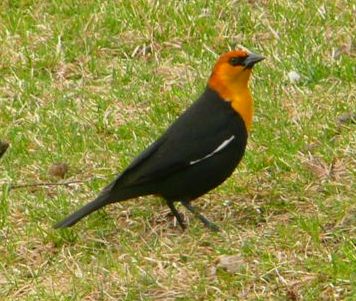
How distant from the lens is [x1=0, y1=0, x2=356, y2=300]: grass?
251 inches

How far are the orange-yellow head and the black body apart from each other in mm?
86

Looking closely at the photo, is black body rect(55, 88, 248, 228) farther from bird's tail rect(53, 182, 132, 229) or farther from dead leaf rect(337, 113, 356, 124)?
dead leaf rect(337, 113, 356, 124)

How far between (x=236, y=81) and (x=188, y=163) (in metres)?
0.58

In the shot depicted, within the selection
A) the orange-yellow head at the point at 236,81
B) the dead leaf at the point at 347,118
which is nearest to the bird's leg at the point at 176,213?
the orange-yellow head at the point at 236,81

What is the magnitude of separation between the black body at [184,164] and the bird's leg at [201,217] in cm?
1

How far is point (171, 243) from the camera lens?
22.2 ft

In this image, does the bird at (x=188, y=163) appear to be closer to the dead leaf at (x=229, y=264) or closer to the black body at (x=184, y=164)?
the black body at (x=184, y=164)

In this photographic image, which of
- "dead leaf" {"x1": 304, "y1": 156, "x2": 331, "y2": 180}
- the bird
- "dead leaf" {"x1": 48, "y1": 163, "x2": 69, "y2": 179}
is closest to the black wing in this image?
the bird

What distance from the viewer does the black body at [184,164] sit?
22.7ft

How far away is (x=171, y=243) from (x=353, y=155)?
121 centimetres

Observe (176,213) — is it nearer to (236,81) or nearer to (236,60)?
(236,81)

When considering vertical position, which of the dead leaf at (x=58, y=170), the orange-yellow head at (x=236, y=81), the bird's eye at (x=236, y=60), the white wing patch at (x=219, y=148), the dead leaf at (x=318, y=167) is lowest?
the dead leaf at (x=58, y=170)

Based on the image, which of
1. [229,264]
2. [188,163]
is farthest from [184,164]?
[229,264]

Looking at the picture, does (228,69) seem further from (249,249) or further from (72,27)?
(72,27)
